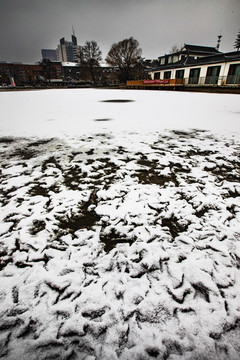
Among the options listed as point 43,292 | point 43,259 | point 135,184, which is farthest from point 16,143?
point 43,292

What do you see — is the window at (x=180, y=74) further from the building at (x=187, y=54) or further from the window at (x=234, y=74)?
the window at (x=234, y=74)

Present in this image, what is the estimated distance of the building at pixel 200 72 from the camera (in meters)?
19.4

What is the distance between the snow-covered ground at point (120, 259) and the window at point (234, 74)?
21.2 meters

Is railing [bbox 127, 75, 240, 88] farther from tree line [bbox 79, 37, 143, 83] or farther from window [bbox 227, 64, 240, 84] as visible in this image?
tree line [bbox 79, 37, 143, 83]

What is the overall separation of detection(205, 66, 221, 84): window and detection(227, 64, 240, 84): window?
1477mm

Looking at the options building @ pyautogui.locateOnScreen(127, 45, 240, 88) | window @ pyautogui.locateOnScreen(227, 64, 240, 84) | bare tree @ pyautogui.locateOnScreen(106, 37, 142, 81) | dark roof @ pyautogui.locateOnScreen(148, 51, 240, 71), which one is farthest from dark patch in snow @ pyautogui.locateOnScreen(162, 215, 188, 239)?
bare tree @ pyautogui.locateOnScreen(106, 37, 142, 81)

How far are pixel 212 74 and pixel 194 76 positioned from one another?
3028mm

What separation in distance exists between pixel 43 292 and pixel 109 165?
80.1 inches

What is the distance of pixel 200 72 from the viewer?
23.4 meters

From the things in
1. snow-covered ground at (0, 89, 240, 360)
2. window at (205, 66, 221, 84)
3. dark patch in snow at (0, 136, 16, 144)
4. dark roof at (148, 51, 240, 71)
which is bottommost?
snow-covered ground at (0, 89, 240, 360)

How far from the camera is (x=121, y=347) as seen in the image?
933 mm

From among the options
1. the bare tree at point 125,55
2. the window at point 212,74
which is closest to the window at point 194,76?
the window at point 212,74

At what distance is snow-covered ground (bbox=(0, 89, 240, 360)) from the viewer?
0.97m

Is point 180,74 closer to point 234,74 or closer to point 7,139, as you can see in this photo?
point 234,74
